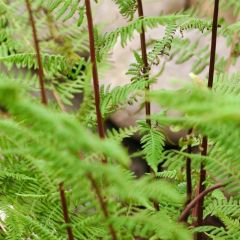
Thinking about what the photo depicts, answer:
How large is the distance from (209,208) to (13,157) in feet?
1.25

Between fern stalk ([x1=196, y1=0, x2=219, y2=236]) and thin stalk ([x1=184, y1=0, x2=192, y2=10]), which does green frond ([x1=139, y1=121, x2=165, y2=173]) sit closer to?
fern stalk ([x1=196, y1=0, x2=219, y2=236])

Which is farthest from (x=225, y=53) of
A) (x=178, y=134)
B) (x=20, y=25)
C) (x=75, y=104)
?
(x=20, y=25)

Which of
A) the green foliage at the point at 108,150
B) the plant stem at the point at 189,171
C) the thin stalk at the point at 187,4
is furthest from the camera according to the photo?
the thin stalk at the point at 187,4

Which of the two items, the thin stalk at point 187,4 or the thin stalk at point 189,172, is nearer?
the thin stalk at point 189,172

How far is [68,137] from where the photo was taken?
0.38 m

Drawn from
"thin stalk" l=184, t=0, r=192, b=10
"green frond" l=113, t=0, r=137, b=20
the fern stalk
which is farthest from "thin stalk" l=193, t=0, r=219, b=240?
"thin stalk" l=184, t=0, r=192, b=10

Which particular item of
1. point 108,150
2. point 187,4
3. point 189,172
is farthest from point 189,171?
point 187,4

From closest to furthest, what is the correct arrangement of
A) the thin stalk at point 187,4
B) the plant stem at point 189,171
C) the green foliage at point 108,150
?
the green foliage at point 108,150, the plant stem at point 189,171, the thin stalk at point 187,4

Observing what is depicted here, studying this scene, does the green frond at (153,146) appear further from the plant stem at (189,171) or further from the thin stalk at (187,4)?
Answer: the thin stalk at (187,4)

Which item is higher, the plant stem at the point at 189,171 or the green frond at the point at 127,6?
the green frond at the point at 127,6

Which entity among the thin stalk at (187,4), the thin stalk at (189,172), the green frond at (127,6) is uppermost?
the green frond at (127,6)

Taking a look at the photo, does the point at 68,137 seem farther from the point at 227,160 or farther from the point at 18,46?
the point at 18,46

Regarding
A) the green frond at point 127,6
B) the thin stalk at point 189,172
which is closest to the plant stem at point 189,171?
the thin stalk at point 189,172

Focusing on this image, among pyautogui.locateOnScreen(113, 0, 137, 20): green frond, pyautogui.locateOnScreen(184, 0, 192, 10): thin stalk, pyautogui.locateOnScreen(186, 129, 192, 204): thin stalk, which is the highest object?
pyautogui.locateOnScreen(113, 0, 137, 20): green frond
